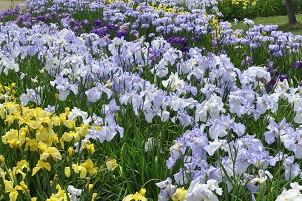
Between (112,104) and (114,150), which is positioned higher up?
(112,104)

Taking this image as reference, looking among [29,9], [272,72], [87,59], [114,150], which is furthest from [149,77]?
[29,9]

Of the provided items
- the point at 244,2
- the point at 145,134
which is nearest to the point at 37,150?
the point at 145,134

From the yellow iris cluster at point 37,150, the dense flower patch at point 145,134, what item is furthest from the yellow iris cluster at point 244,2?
the yellow iris cluster at point 37,150

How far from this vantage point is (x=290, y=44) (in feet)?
18.0

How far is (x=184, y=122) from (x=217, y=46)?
3431mm

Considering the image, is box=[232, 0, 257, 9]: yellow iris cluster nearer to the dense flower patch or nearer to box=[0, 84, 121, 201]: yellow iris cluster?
the dense flower patch

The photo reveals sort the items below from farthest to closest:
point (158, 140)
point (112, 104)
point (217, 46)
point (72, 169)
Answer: point (217, 46), point (112, 104), point (158, 140), point (72, 169)

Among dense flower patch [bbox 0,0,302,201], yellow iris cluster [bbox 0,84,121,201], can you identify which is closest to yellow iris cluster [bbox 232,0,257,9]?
dense flower patch [bbox 0,0,302,201]

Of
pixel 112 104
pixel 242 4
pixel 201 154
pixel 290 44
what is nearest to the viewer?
pixel 201 154

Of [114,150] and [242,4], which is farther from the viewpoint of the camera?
[242,4]

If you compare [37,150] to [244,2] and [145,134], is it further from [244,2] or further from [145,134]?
[244,2]

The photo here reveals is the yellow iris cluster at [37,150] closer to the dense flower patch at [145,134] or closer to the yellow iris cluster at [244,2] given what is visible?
the dense flower patch at [145,134]

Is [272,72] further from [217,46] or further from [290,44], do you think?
[217,46]

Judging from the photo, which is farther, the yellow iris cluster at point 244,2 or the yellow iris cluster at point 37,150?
the yellow iris cluster at point 244,2
